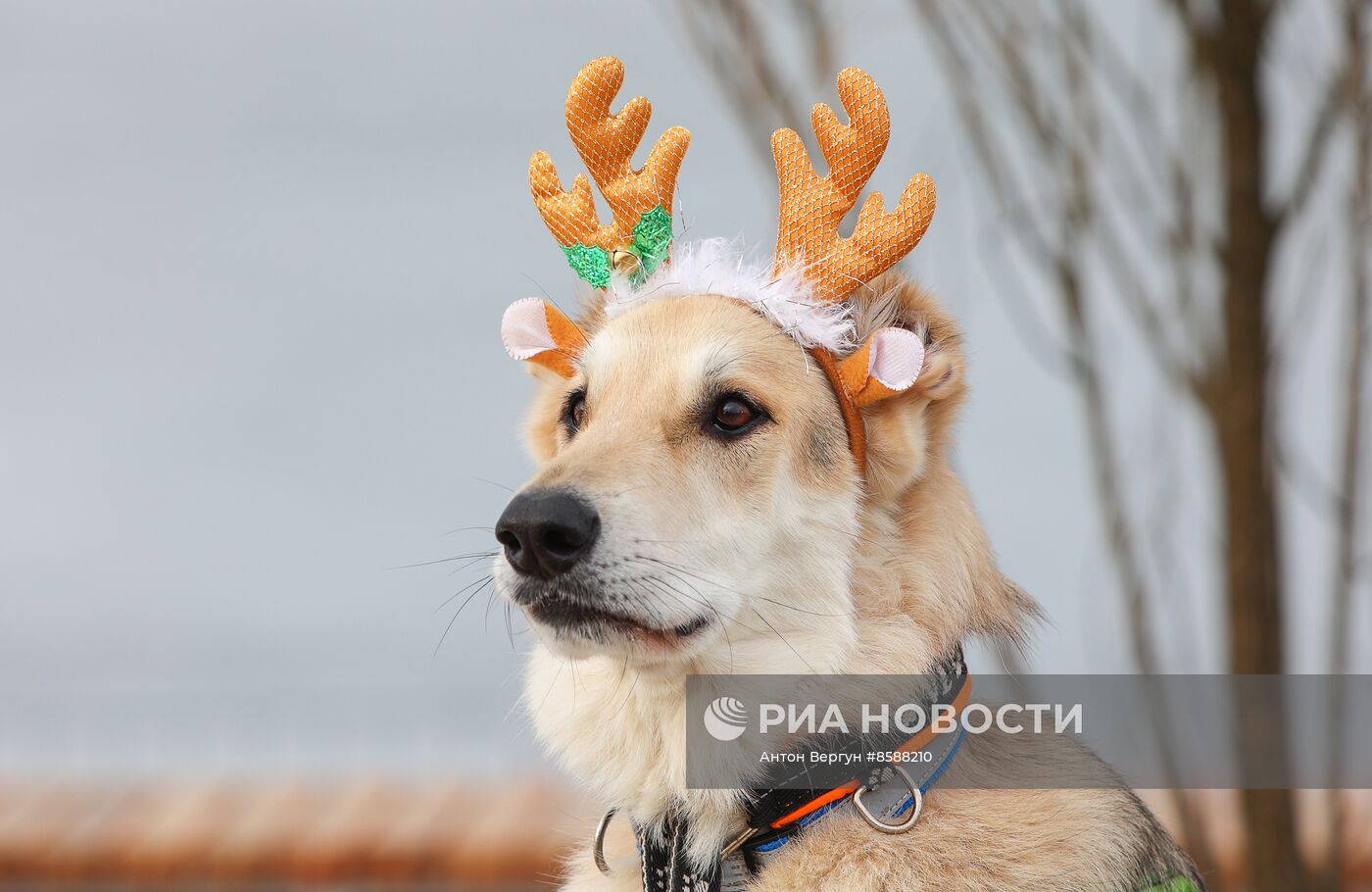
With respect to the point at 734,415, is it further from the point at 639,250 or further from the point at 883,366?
the point at 639,250

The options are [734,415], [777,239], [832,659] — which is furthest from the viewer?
[777,239]

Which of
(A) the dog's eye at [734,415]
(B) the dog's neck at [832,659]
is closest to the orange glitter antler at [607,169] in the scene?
(A) the dog's eye at [734,415]

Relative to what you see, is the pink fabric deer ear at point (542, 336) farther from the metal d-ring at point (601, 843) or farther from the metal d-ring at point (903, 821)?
the metal d-ring at point (903, 821)

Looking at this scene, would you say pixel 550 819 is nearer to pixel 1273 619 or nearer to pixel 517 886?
pixel 517 886

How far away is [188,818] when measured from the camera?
5145 millimetres

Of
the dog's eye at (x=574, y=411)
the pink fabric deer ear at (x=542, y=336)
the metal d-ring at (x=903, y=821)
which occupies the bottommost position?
the metal d-ring at (x=903, y=821)

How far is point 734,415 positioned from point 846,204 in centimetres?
45

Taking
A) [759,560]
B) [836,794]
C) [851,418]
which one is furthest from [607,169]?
[836,794]

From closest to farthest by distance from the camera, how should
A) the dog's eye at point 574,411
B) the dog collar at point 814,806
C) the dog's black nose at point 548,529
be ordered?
the dog's black nose at point 548,529 < the dog collar at point 814,806 < the dog's eye at point 574,411

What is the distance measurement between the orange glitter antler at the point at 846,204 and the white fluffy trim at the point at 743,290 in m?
0.04

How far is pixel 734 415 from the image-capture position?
2.42 metres

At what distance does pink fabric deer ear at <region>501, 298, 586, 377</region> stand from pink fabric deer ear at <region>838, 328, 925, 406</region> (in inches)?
22.9

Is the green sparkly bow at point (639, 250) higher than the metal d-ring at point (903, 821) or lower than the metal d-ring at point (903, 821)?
higher

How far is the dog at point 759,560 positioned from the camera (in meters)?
2.16
